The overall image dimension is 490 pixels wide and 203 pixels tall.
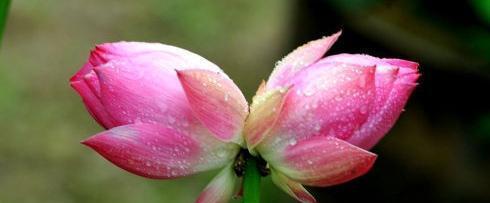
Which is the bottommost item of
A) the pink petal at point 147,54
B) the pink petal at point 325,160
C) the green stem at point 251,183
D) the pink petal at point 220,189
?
the pink petal at point 220,189

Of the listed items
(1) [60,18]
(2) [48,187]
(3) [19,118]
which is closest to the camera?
(2) [48,187]

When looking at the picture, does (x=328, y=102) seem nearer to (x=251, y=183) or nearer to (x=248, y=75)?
(x=251, y=183)

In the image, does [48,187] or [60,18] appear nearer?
[48,187]

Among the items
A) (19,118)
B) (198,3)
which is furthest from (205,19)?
(19,118)

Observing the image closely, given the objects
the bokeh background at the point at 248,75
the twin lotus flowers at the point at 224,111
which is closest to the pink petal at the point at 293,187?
the twin lotus flowers at the point at 224,111

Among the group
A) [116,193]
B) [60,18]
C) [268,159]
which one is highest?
[268,159]

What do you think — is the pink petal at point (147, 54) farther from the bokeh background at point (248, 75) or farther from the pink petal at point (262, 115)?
the bokeh background at point (248, 75)

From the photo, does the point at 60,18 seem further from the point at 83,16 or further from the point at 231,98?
the point at 231,98
